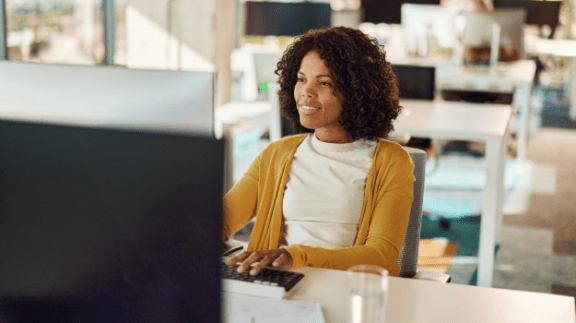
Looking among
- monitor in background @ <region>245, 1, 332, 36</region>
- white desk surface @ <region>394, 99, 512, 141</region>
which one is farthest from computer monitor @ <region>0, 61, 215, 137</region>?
monitor in background @ <region>245, 1, 332, 36</region>

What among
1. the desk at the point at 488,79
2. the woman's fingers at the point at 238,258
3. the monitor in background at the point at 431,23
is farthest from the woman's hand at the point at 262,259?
the monitor in background at the point at 431,23

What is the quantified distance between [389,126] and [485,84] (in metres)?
3.26

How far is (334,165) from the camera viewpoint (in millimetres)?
1483

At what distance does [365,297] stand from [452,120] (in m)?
2.38

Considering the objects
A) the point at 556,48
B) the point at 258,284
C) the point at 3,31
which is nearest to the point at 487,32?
the point at 556,48

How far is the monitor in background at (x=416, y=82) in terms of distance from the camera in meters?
3.46

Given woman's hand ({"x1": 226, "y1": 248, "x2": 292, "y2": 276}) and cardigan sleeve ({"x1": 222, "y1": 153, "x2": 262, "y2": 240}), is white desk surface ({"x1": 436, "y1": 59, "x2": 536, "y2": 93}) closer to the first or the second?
cardigan sleeve ({"x1": 222, "y1": 153, "x2": 262, "y2": 240})

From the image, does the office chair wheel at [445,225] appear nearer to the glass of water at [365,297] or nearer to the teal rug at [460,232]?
the teal rug at [460,232]

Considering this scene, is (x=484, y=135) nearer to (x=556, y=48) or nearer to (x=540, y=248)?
(x=540, y=248)

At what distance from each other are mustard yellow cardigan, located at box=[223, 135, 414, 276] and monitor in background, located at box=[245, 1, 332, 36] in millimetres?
2738

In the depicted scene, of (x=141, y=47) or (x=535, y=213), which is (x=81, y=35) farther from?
(x=535, y=213)

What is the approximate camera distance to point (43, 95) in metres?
1.04

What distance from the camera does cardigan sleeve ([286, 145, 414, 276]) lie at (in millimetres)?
1285

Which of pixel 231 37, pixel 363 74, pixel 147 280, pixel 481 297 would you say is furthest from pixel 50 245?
pixel 231 37
